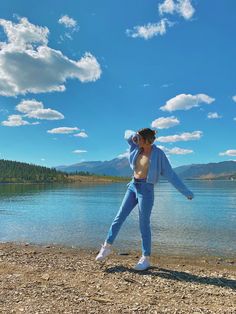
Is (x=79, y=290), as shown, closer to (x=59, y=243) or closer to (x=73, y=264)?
(x=73, y=264)

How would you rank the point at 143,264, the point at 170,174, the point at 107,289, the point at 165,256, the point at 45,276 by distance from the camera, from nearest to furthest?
the point at 107,289 < the point at 45,276 < the point at 170,174 < the point at 143,264 < the point at 165,256

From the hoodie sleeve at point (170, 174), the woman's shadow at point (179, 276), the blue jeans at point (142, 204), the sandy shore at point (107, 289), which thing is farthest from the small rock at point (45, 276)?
the hoodie sleeve at point (170, 174)

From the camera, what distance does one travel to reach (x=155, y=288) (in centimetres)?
965

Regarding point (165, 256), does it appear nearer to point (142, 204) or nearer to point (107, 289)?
point (142, 204)

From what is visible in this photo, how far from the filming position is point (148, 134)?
1148 cm

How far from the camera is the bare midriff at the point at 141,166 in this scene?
11484 millimetres

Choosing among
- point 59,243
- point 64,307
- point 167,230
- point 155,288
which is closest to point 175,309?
point 155,288

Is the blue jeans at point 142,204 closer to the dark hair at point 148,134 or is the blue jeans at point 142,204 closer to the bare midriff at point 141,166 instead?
the bare midriff at point 141,166

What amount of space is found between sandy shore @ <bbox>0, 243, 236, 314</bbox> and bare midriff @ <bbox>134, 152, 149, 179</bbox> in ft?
9.72

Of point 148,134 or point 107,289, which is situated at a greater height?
point 148,134

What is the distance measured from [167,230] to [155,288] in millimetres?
17835

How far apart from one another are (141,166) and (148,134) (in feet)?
3.37

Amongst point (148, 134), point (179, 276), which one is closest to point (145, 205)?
point (148, 134)

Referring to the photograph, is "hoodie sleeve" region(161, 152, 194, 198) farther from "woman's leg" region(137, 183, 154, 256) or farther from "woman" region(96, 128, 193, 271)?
"woman's leg" region(137, 183, 154, 256)
